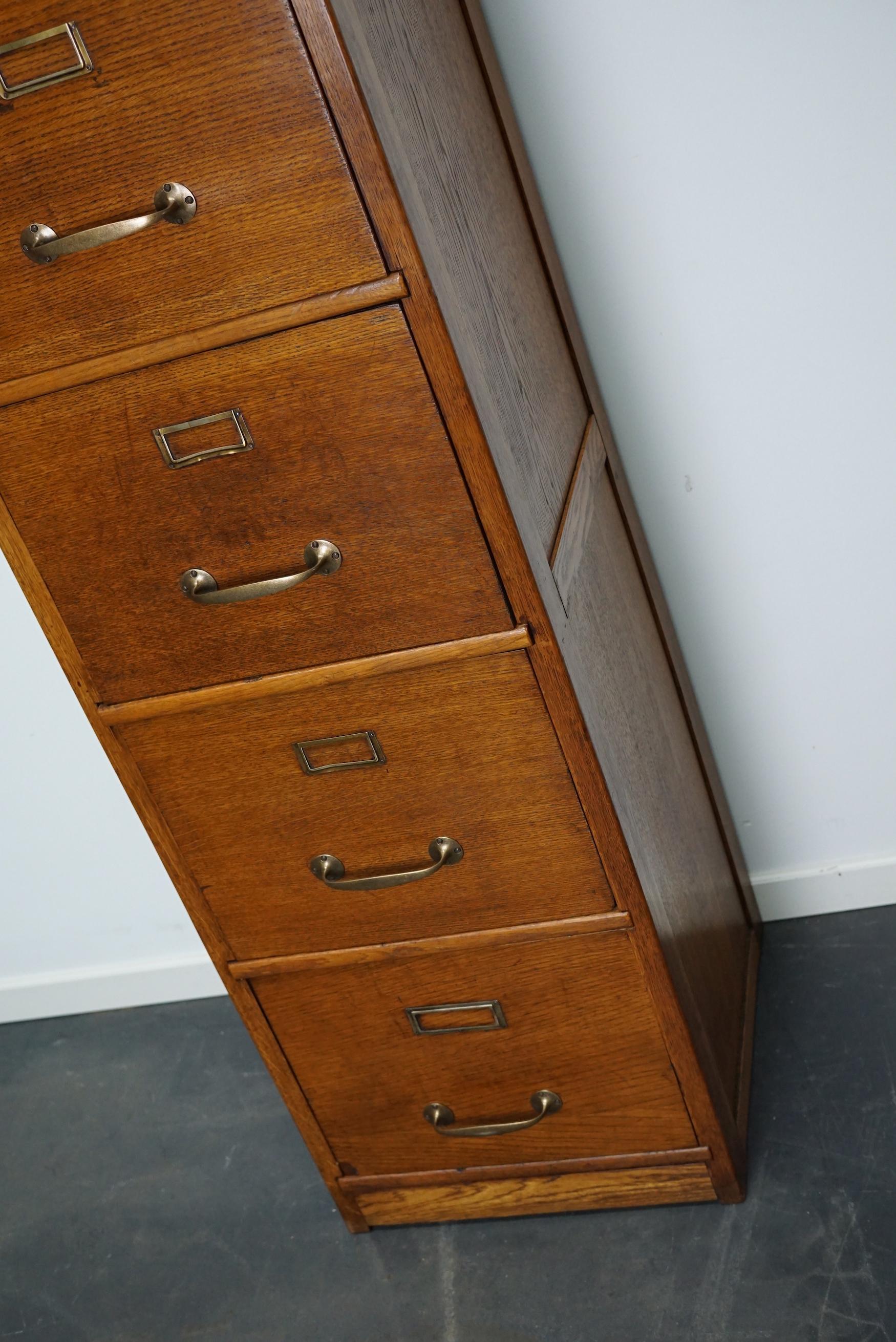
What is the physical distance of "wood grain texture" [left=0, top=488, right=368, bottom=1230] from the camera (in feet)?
4.14

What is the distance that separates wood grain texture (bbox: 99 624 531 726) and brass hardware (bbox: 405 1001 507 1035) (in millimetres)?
418

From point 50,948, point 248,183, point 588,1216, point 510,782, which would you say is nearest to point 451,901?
point 510,782

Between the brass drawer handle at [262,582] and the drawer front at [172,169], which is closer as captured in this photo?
the drawer front at [172,169]

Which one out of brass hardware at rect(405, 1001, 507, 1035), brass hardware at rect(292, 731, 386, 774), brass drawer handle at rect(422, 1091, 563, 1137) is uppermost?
brass hardware at rect(292, 731, 386, 774)

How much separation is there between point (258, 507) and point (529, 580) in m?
0.26

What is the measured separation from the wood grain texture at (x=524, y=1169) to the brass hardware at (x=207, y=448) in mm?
923

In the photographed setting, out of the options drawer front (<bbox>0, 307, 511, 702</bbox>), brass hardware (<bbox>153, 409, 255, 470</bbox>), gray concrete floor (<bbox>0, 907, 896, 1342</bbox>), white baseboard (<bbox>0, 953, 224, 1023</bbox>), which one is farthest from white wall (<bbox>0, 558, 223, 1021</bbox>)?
brass hardware (<bbox>153, 409, 255, 470</bbox>)

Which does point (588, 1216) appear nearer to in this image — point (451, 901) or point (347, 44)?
point (451, 901)

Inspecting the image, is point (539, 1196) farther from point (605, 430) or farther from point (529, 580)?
point (605, 430)

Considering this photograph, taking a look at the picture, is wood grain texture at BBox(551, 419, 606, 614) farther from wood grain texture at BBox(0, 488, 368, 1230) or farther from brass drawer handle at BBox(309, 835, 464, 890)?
wood grain texture at BBox(0, 488, 368, 1230)

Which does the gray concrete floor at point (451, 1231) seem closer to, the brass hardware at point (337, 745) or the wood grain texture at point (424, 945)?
the wood grain texture at point (424, 945)

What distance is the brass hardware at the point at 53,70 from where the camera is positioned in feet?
3.26

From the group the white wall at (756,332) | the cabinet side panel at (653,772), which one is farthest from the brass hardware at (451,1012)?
the white wall at (756,332)

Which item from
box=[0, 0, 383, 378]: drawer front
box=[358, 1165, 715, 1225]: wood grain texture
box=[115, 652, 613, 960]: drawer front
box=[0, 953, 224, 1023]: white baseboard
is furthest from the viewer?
box=[0, 953, 224, 1023]: white baseboard
